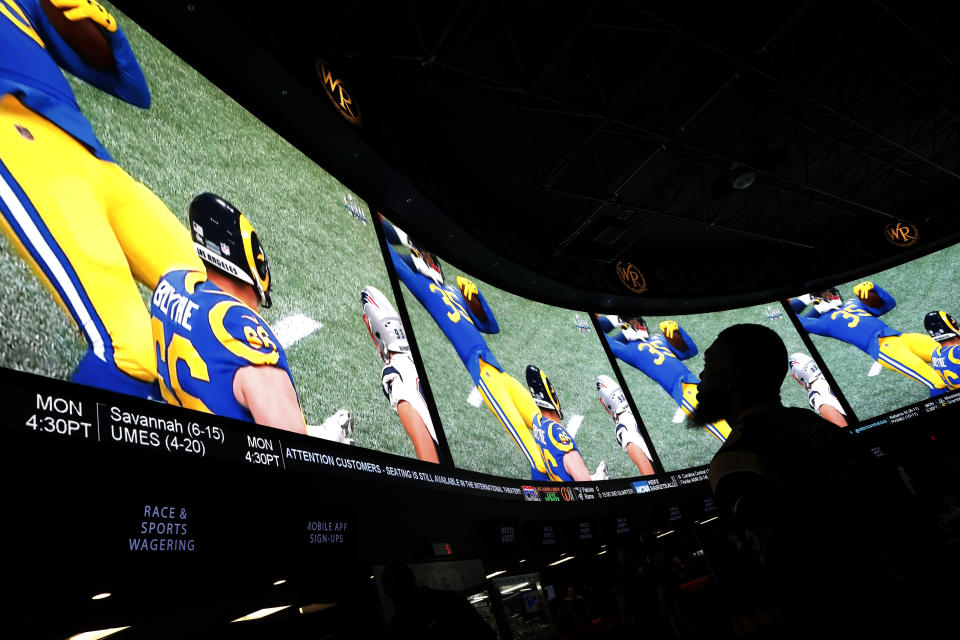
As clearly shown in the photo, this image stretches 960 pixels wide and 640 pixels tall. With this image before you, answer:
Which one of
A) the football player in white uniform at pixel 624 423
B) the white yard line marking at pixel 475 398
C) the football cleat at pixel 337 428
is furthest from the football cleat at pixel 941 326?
the football cleat at pixel 337 428

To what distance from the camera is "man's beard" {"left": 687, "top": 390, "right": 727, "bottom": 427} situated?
1006mm

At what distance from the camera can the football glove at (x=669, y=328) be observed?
11228 mm

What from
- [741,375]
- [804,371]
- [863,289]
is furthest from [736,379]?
[863,289]

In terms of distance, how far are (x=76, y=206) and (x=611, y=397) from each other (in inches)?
301

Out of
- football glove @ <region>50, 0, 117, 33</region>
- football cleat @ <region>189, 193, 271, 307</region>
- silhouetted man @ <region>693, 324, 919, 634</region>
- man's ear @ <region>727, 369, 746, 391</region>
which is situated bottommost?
silhouetted man @ <region>693, 324, 919, 634</region>

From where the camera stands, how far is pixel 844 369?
11.4 meters

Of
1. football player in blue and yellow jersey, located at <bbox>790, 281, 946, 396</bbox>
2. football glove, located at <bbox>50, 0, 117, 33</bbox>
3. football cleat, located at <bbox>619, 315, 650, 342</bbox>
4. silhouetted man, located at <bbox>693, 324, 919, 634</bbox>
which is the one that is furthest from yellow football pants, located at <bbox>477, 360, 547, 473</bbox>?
football player in blue and yellow jersey, located at <bbox>790, 281, 946, 396</bbox>

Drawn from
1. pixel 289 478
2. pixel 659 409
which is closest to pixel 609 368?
pixel 659 409

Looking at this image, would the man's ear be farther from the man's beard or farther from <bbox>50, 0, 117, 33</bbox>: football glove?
<bbox>50, 0, 117, 33</bbox>: football glove

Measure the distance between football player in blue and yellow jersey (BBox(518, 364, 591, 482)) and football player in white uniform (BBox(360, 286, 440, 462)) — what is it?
1.81 meters

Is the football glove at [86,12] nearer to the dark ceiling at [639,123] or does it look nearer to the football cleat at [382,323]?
the dark ceiling at [639,123]

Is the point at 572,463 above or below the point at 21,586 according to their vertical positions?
above

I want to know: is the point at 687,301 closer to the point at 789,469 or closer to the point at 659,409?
the point at 659,409

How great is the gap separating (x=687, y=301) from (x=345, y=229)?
8.38 meters
